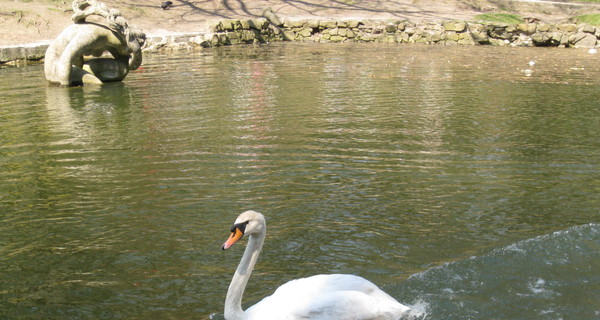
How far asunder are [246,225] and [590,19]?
2616 centimetres

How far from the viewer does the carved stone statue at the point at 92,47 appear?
586 inches

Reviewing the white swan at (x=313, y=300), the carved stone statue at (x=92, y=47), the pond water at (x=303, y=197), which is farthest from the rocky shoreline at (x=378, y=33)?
the white swan at (x=313, y=300)

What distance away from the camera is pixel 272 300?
Answer: 14.0 feet

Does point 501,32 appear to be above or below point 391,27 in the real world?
below

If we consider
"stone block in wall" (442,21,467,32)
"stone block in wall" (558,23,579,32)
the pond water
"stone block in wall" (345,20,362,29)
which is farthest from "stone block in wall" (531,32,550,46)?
the pond water

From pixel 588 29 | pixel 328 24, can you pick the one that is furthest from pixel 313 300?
pixel 328 24

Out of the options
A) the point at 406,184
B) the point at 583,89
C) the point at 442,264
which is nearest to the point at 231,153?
the point at 406,184

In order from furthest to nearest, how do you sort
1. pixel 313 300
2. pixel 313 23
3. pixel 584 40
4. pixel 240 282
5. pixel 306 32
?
pixel 306 32
pixel 313 23
pixel 584 40
pixel 240 282
pixel 313 300

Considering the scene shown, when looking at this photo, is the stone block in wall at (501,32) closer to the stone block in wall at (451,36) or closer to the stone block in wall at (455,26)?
the stone block in wall at (455,26)

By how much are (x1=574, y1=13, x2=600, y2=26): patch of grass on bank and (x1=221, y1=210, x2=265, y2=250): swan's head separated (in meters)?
25.2

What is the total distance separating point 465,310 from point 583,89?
10871mm

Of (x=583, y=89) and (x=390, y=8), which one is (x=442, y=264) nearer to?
(x=583, y=89)

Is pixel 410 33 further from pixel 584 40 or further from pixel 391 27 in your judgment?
pixel 584 40

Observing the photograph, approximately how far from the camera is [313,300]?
4.13m
